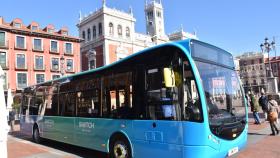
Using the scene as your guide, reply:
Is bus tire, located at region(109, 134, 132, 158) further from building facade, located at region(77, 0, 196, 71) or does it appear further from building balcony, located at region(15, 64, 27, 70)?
building facade, located at region(77, 0, 196, 71)

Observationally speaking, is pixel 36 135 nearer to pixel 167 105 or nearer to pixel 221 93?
pixel 167 105

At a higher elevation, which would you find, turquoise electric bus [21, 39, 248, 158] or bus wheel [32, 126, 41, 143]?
turquoise electric bus [21, 39, 248, 158]

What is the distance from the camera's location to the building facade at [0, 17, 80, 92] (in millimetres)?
39916

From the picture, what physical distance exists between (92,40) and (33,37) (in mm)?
12623

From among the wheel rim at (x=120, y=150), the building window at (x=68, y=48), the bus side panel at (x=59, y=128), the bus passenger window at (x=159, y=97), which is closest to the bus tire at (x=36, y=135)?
the bus side panel at (x=59, y=128)

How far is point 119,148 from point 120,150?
75 mm

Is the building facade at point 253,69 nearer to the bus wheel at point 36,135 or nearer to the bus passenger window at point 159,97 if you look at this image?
the bus wheel at point 36,135

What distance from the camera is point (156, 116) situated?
6168mm

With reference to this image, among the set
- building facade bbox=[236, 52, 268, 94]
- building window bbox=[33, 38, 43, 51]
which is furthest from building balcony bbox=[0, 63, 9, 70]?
building facade bbox=[236, 52, 268, 94]

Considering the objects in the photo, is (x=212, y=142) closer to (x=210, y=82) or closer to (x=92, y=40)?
(x=210, y=82)

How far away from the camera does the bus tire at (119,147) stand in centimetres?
704

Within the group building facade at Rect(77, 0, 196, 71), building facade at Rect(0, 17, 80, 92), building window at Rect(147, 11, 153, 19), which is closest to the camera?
building facade at Rect(0, 17, 80, 92)

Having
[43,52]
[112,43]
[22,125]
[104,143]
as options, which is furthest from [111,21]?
[104,143]

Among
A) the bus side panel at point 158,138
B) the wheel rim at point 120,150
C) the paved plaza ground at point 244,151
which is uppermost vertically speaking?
the bus side panel at point 158,138
